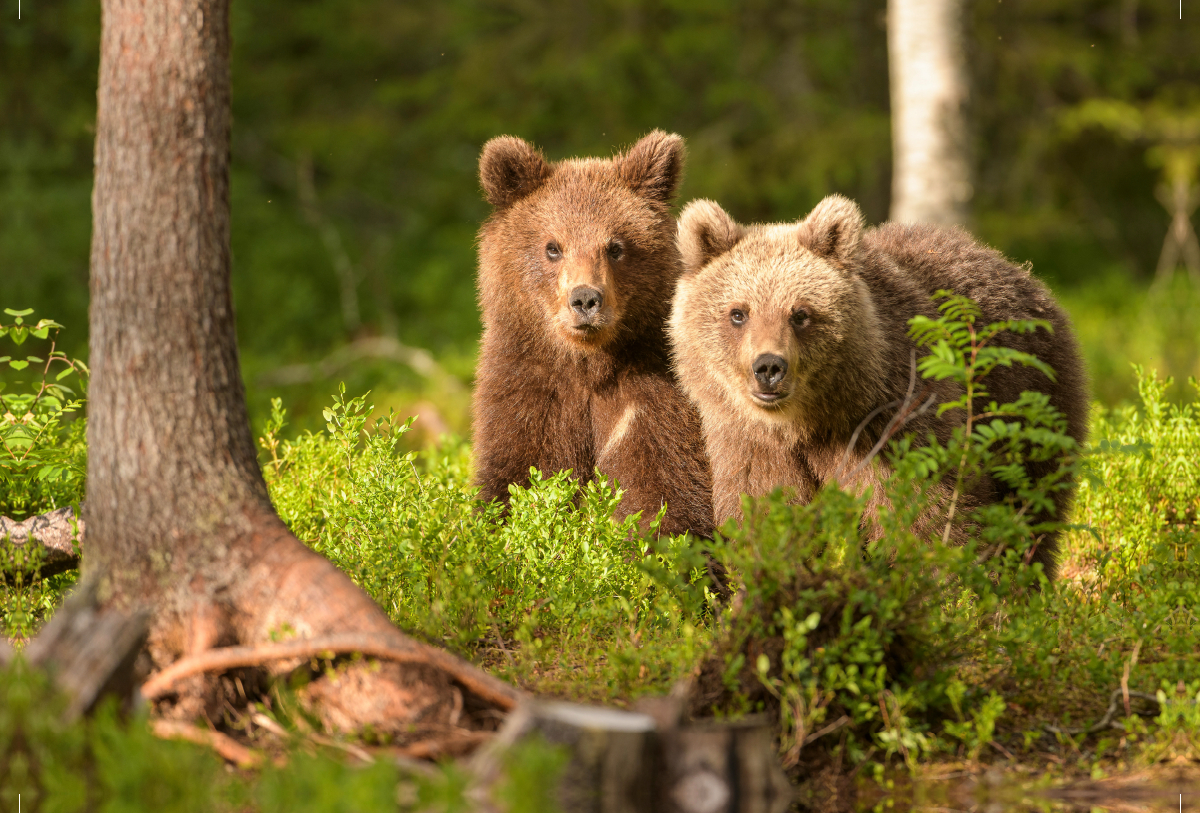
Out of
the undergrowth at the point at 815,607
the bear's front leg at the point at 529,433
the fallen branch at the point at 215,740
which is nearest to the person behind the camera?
the fallen branch at the point at 215,740

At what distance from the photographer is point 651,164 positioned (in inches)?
232

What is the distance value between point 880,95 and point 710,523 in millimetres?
11870

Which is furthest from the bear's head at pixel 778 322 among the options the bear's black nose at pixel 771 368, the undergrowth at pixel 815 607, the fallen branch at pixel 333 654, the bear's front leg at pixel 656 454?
the fallen branch at pixel 333 654

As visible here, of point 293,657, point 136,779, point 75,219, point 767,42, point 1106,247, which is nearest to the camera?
point 136,779

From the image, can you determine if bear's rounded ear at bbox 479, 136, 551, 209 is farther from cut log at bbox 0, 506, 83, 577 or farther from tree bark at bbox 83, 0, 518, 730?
cut log at bbox 0, 506, 83, 577

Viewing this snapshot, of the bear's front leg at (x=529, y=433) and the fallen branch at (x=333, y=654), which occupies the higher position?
the bear's front leg at (x=529, y=433)

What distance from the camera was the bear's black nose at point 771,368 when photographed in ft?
15.4

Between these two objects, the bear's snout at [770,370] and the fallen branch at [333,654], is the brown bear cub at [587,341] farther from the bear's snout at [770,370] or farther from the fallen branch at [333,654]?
the fallen branch at [333,654]

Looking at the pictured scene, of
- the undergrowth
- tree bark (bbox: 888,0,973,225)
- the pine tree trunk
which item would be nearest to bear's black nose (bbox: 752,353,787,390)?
the undergrowth

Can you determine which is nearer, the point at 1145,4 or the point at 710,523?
the point at 710,523

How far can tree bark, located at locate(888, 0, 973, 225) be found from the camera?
33.5 ft

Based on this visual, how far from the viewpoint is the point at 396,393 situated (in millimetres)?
11398

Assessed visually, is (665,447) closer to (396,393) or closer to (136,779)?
(136,779)

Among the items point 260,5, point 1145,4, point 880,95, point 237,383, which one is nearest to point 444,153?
point 260,5
